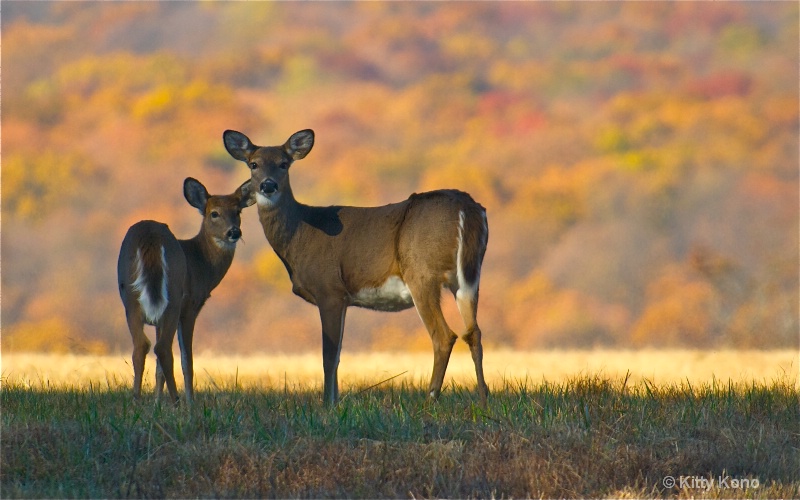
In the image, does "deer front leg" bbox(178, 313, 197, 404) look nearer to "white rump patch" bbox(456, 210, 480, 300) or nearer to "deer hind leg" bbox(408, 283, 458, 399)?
"deer hind leg" bbox(408, 283, 458, 399)

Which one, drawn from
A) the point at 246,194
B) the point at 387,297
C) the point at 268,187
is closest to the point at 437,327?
the point at 387,297

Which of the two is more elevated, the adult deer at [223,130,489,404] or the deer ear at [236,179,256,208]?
the deer ear at [236,179,256,208]

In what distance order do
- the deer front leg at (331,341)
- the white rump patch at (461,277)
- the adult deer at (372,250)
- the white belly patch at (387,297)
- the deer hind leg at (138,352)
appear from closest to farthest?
the deer hind leg at (138,352) → the white rump patch at (461,277) → the adult deer at (372,250) → the deer front leg at (331,341) → the white belly patch at (387,297)

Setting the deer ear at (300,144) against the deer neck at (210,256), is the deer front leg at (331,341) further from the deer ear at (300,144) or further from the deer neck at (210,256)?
the deer ear at (300,144)

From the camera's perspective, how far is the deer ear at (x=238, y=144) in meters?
10.4

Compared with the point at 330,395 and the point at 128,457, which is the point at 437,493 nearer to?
the point at 128,457

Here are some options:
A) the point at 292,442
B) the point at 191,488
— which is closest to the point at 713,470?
the point at 292,442

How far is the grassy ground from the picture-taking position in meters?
6.67

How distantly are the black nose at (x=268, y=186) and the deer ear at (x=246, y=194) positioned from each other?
396 millimetres

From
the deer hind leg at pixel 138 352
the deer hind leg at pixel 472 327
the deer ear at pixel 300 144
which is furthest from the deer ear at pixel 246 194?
the deer hind leg at pixel 472 327

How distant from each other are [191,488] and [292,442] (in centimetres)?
78

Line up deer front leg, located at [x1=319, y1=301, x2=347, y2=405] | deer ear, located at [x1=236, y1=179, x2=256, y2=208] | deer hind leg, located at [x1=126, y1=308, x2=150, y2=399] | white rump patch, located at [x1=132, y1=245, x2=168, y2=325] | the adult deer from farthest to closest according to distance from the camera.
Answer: deer ear, located at [x1=236, y1=179, x2=256, y2=208], deer front leg, located at [x1=319, y1=301, x2=347, y2=405], the adult deer, white rump patch, located at [x1=132, y1=245, x2=168, y2=325], deer hind leg, located at [x1=126, y1=308, x2=150, y2=399]

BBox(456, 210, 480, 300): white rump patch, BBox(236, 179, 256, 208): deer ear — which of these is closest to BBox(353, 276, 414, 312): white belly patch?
BBox(456, 210, 480, 300): white rump patch

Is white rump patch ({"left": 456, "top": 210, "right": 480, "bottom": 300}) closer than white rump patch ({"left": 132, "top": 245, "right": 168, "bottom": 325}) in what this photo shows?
No
